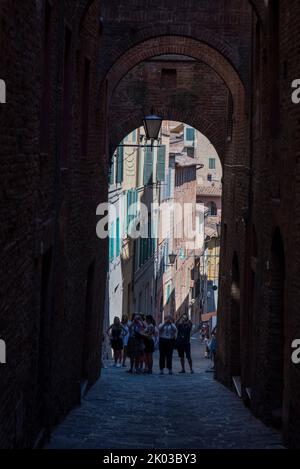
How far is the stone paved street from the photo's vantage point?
11.7m

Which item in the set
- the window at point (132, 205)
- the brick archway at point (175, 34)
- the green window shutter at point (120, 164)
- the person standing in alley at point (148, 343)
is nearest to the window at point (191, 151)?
the window at point (132, 205)

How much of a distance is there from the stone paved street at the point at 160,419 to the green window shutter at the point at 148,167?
1883 centimetres

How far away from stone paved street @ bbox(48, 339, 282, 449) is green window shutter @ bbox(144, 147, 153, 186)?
61.8 ft

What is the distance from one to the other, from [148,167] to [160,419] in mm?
25980

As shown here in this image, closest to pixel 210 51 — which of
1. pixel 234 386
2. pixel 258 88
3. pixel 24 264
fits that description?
pixel 258 88

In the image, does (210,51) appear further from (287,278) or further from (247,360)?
(287,278)

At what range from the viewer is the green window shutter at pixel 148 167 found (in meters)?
38.9

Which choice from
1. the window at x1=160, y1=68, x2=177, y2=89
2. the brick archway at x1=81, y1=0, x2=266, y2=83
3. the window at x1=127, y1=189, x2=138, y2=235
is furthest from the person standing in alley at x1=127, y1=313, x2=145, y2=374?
the window at x1=127, y1=189, x2=138, y2=235

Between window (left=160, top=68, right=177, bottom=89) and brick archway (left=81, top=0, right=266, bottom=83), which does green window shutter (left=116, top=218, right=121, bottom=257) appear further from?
brick archway (left=81, top=0, right=266, bottom=83)

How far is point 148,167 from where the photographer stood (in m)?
39.8

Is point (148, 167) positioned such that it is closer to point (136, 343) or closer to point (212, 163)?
point (136, 343)

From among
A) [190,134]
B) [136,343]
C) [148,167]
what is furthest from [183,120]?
[190,134]

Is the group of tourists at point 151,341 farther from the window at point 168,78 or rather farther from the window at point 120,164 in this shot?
the window at point 120,164

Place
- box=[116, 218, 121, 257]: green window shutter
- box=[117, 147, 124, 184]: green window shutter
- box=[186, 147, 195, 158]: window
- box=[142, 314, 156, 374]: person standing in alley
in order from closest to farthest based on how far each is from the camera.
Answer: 1. box=[142, 314, 156, 374]: person standing in alley
2. box=[117, 147, 124, 184]: green window shutter
3. box=[116, 218, 121, 257]: green window shutter
4. box=[186, 147, 195, 158]: window
